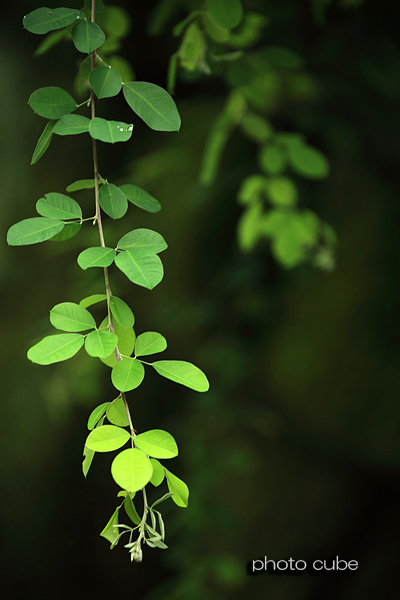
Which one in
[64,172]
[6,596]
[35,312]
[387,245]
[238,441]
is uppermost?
[64,172]

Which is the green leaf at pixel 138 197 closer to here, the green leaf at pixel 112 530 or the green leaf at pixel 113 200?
the green leaf at pixel 113 200

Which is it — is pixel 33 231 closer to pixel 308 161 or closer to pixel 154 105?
pixel 154 105

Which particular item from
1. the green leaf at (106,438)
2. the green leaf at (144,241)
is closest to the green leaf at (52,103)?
the green leaf at (144,241)

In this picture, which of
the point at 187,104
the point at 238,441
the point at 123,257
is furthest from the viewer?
the point at 238,441

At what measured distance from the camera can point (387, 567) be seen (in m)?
1.03

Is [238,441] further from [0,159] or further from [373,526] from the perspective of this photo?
[0,159]

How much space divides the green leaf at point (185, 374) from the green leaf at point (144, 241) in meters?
0.07

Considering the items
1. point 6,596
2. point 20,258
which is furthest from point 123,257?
point 6,596

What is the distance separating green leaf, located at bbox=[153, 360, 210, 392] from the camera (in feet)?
1.12

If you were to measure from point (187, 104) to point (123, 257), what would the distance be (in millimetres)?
732

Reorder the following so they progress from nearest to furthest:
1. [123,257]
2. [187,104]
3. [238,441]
→ [123,257]
[187,104]
[238,441]

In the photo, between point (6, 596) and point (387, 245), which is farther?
point (6, 596)

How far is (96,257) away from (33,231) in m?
0.05

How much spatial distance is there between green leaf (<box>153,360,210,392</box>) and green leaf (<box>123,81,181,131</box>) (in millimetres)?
159
